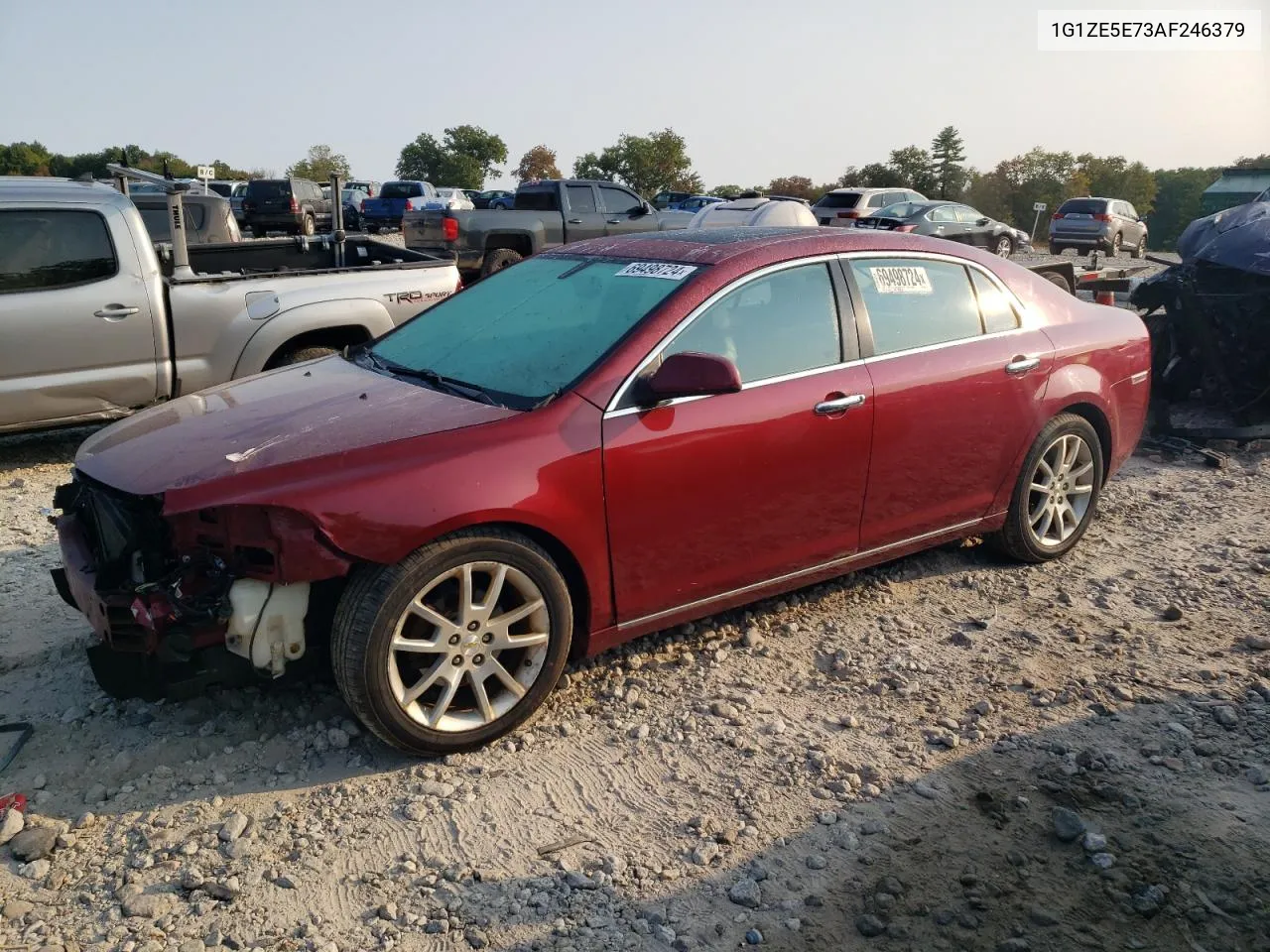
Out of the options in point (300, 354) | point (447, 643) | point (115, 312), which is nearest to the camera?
point (447, 643)

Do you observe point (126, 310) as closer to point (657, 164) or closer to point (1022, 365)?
point (1022, 365)

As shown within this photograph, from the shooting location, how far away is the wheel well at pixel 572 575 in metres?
3.36

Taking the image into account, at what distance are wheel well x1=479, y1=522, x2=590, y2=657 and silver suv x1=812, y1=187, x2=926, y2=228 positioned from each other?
64.9 ft

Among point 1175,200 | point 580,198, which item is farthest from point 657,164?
point 580,198

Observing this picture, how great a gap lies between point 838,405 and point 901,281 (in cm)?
Answer: 80

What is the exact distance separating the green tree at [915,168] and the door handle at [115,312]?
56922 mm

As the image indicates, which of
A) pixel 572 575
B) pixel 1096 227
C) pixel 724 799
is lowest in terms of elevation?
pixel 724 799

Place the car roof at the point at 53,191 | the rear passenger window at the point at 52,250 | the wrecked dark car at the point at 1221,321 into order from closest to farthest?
the rear passenger window at the point at 52,250
the car roof at the point at 53,191
the wrecked dark car at the point at 1221,321

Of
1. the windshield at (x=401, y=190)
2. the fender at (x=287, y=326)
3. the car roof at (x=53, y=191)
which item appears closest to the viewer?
the car roof at (x=53, y=191)

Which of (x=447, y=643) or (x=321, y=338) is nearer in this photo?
(x=447, y=643)

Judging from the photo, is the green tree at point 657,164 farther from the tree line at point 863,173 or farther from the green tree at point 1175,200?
the green tree at point 1175,200

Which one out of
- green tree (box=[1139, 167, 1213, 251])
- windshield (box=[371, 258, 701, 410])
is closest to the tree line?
green tree (box=[1139, 167, 1213, 251])

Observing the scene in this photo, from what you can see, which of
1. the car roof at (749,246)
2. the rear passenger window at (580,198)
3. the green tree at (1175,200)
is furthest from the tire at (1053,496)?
the green tree at (1175,200)

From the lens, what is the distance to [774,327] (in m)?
3.96
